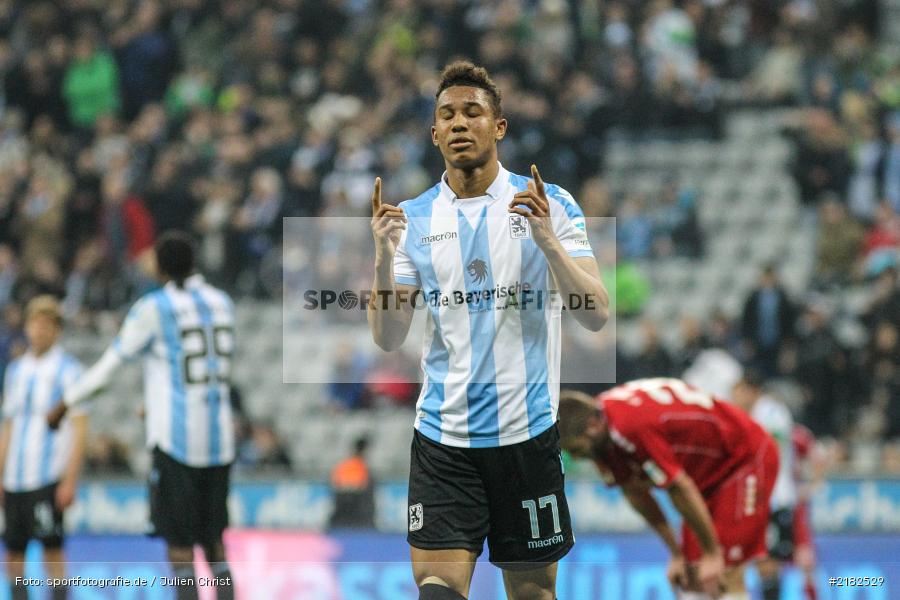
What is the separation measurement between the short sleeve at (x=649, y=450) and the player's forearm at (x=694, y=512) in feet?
0.16

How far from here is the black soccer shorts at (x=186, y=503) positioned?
7234 mm

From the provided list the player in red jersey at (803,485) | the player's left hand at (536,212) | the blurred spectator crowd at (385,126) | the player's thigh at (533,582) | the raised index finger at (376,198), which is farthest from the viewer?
the blurred spectator crowd at (385,126)

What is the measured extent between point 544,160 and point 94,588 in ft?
24.0

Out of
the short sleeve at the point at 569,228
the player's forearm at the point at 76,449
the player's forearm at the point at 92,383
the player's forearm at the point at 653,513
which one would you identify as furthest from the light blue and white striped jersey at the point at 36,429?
the short sleeve at the point at 569,228

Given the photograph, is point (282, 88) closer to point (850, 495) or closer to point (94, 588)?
point (850, 495)

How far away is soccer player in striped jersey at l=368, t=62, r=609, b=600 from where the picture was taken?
16.1ft

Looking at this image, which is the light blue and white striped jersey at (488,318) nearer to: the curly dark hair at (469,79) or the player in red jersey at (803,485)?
the curly dark hair at (469,79)

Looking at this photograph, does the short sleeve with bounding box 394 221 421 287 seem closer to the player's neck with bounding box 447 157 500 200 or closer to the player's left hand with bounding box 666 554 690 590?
the player's neck with bounding box 447 157 500 200

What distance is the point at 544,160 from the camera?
13742 mm

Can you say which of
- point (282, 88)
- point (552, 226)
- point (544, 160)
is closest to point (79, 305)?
point (282, 88)

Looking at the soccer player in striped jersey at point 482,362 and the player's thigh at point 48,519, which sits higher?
the soccer player in striped jersey at point 482,362

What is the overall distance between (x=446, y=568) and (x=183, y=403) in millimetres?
2833

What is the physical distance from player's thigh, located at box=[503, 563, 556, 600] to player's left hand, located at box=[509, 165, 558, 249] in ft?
3.91

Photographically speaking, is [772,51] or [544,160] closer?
[544,160]
